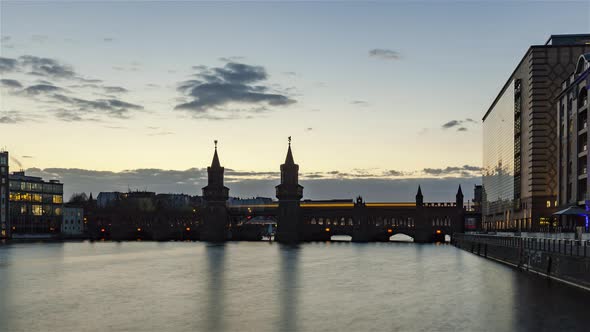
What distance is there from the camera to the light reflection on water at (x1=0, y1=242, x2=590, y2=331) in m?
35.6

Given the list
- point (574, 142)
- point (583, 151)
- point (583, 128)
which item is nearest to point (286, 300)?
point (583, 151)

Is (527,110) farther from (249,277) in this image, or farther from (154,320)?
(154,320)

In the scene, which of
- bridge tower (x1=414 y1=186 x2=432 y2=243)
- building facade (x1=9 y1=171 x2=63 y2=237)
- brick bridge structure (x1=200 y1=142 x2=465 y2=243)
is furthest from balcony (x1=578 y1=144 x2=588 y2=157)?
building facade (x1=9 y1=171 x2=63 y2=237)

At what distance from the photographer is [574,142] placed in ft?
313

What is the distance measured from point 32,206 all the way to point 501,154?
408ft

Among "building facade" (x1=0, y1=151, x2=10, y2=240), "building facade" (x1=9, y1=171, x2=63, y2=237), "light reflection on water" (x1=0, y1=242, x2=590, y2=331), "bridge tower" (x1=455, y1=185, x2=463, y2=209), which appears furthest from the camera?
"bridge tower" (x1=455, y1=185, x2=463, y2=209)

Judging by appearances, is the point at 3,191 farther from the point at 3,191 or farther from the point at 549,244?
the point at 549,244

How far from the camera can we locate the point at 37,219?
191875 millimetres

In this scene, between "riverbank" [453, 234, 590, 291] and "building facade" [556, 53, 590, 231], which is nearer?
"riverbank" [453, 234, 590, 291]

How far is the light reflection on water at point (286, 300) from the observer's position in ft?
117

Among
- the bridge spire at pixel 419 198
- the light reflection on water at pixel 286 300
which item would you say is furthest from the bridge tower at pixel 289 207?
the light reflection on water at pixel 286 300

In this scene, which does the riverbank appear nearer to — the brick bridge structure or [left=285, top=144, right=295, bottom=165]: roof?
the brick bridge structure

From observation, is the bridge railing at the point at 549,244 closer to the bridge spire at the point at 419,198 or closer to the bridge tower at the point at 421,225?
the bridge tower at the point at 421,225

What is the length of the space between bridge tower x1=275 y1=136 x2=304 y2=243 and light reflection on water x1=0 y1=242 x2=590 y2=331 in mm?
118989
